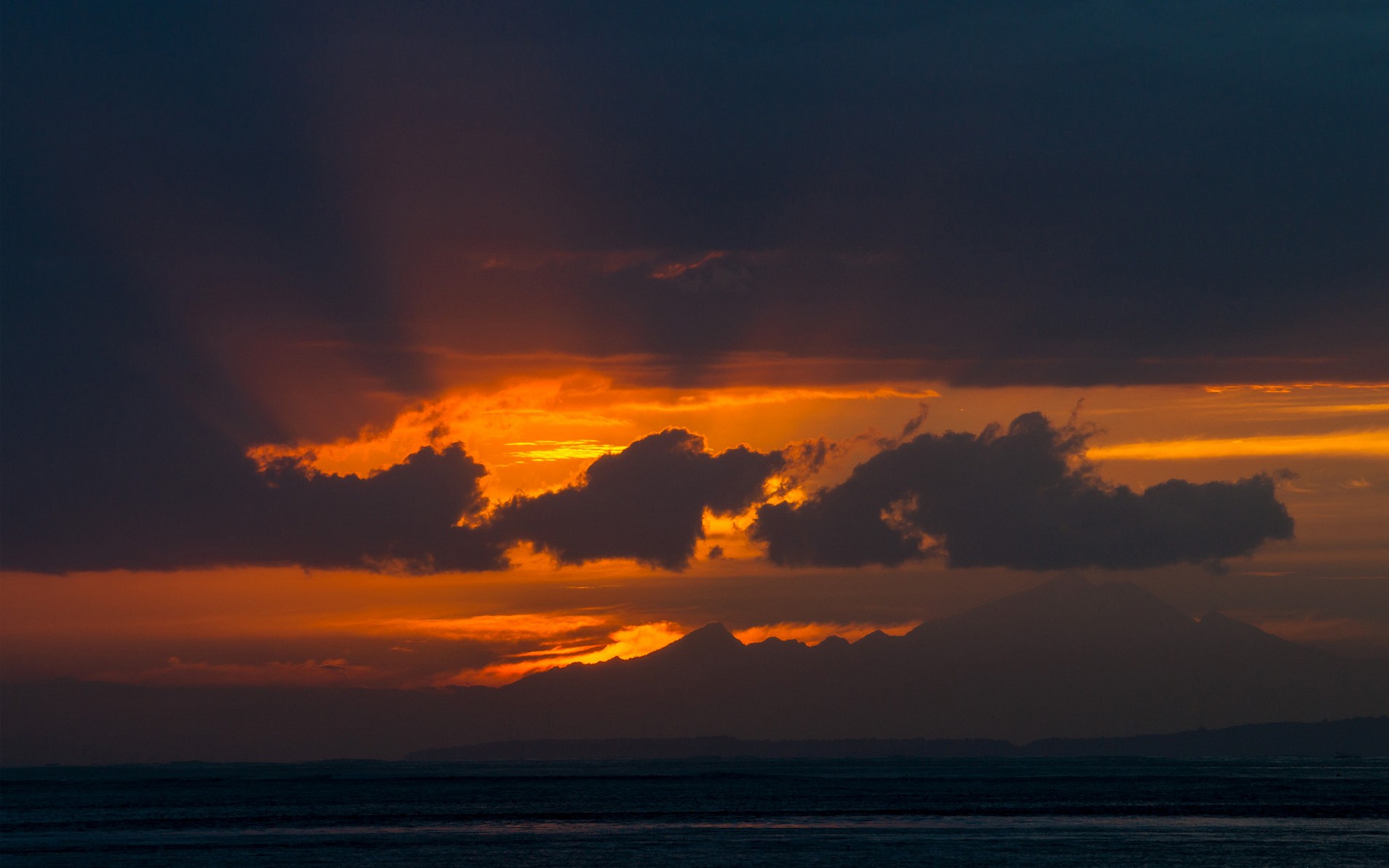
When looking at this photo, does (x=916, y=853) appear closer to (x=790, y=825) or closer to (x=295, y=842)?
(x=790, y=825)

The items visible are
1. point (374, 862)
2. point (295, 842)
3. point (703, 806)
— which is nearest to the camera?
point (374, 862)

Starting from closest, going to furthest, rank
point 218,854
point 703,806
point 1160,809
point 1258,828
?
point 218,854 → point 1258,828 → point 1160,809 → point 703,806

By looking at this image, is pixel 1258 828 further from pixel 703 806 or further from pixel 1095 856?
pixel 703 806

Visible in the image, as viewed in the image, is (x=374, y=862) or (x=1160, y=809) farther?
(x=1160, y=809)

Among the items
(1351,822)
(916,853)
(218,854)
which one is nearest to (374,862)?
(218,854)

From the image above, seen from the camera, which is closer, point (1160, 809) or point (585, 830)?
point (585, 830)

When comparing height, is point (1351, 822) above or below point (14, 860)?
below

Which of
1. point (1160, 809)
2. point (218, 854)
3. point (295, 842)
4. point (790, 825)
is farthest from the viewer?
point (1160, 809)

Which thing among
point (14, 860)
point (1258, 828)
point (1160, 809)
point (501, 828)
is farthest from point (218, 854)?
point (1160, 809)

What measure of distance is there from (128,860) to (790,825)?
70248 mm

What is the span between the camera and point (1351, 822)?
5851 inches

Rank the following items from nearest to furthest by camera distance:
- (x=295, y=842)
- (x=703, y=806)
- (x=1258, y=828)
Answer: (x=295, y=842) → (x=1258, y=828) → (x=703, y=806)

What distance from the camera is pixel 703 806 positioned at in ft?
638

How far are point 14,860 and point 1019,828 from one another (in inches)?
3896
